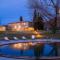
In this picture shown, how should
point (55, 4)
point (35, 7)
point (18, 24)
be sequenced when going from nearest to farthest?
point (55, 4) → point (35, 7) → point (18, 24)

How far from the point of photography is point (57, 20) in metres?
38.3

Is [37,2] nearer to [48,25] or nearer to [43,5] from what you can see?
[43,5]

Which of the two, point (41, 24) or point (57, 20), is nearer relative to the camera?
point (57, 20)

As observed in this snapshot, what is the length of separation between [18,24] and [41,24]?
26574 mm

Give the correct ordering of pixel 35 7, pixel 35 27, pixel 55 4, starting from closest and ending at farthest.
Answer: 1. pixel 55 4
2. pixel 35 7
3. pixel 35 27

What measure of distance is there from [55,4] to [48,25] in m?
6.23

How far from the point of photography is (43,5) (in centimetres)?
3612

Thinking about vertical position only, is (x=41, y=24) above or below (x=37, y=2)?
below

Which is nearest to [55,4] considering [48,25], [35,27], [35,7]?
[35,7]

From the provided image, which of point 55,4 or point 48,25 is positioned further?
point 48,25

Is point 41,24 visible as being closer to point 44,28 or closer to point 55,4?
point 44,28

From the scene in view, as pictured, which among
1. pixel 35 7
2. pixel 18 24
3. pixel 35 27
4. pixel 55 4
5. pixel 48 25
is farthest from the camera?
pixel 18 24

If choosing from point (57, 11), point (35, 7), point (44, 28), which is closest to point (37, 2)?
point (35, 7)

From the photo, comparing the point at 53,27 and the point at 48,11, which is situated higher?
the point at 48,11
